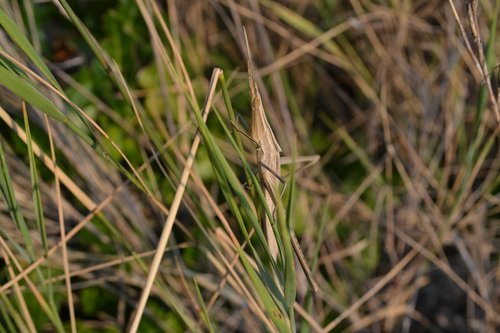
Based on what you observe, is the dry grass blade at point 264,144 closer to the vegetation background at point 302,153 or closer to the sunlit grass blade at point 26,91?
the sunlit grass blade at point 26,91

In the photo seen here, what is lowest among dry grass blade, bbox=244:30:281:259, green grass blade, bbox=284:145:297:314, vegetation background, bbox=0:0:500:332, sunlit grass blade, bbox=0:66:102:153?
vegetation background, bbox=0:0:500:332

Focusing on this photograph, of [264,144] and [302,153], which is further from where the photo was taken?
[302,153]

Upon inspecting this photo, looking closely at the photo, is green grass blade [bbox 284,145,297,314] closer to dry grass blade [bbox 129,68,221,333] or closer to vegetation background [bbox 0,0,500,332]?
dry grass blade [bbox 129,68,221,333]

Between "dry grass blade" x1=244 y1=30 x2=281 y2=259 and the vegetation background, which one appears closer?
"dry grass blade" x1=244 y1=30 x2=281 y2=259

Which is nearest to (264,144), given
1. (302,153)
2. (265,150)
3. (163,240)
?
(265,150)

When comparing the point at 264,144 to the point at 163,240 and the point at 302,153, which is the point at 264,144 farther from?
the point at 302,153

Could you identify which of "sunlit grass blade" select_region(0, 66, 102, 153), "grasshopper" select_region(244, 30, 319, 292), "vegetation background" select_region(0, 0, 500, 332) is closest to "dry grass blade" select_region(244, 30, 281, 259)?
"grasshopper" select_region(244, 30, 319, 292)

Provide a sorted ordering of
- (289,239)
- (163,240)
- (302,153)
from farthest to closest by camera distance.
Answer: (302,153) → (163,240) → (289,239)

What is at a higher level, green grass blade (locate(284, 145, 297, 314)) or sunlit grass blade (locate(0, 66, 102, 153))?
sunlit grass blade (locate(0, 66, 102, 153))

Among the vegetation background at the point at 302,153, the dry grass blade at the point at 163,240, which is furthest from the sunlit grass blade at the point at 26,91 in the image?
the vegetation background at the point at 302,153
